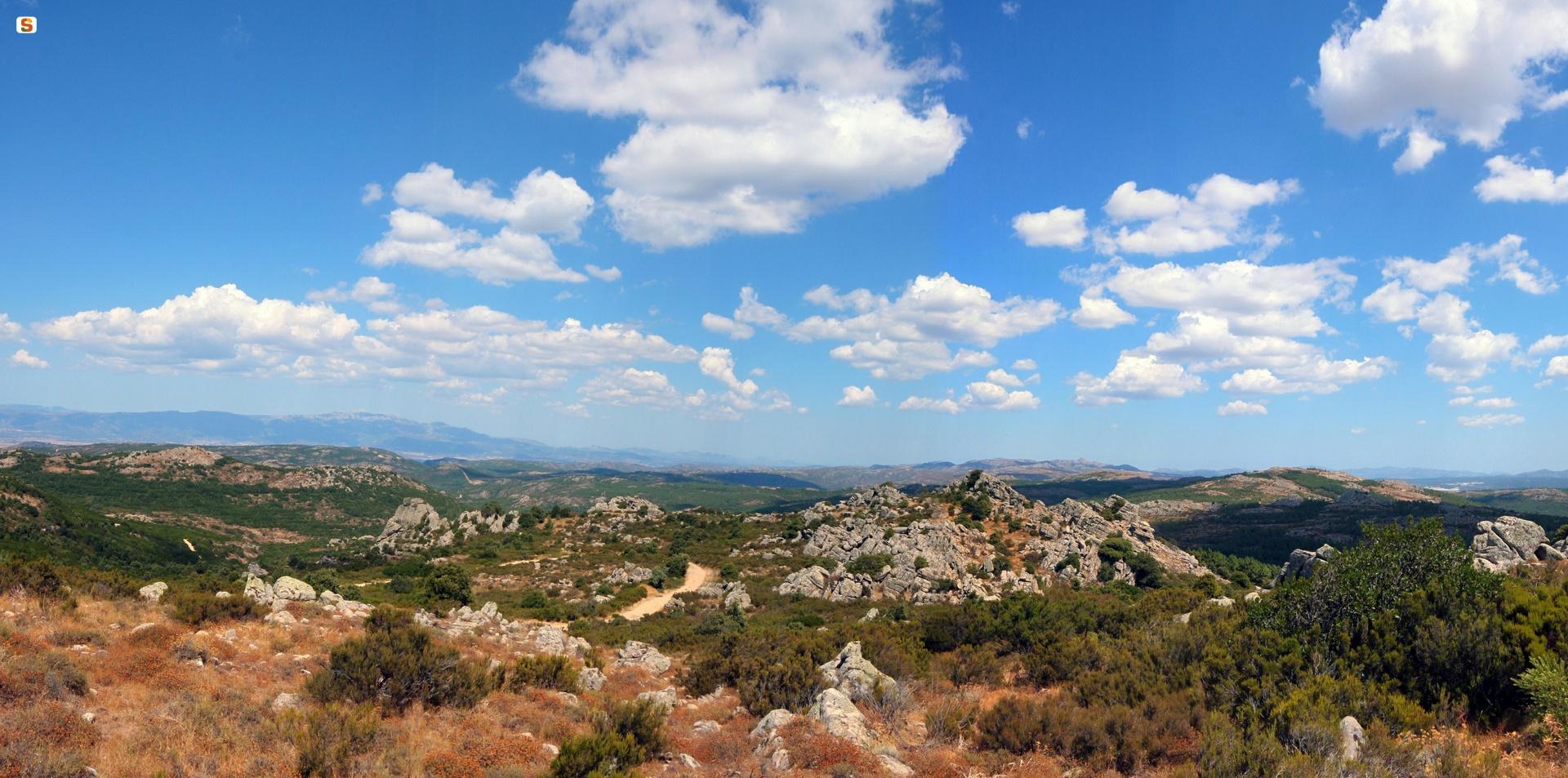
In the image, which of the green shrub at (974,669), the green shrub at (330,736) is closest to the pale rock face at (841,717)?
the green shrub at (974,669)

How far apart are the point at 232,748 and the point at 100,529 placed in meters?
110

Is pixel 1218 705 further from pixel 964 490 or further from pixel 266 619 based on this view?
pixel 964 490

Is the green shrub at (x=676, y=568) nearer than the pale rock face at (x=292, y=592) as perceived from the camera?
No

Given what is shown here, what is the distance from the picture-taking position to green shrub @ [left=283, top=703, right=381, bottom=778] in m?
10.4

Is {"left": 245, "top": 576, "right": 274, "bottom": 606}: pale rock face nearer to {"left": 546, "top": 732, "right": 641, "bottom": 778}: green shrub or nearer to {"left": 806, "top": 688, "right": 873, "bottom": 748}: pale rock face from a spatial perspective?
{"left": 546, "top": 732, "right": 641, "bottom": 778}: green shrub

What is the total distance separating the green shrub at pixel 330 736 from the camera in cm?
1036

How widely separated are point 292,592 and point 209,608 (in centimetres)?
648

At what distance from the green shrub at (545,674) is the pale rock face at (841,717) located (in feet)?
24.4

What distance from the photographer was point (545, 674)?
1781 cm

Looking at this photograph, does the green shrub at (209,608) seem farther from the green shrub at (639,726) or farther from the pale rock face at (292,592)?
the green shrub at (639,726)

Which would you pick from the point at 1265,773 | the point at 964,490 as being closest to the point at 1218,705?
the point at 1265,773

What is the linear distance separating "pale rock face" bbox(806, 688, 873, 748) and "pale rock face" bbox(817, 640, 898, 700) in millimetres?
1017

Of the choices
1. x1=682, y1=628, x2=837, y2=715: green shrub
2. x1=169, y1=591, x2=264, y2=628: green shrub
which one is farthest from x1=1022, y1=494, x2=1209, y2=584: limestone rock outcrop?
x1=169, y1=591, x2=264, y2=628: green shrub

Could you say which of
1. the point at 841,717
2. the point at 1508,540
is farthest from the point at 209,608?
the point at 1508,540
